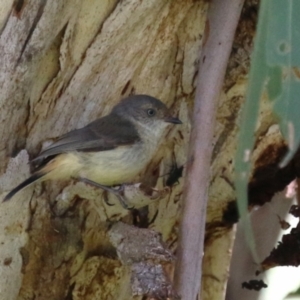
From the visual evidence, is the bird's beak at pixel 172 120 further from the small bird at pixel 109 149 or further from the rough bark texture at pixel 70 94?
the rough bark texture at pixel 70 94

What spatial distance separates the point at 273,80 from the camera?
122 cm

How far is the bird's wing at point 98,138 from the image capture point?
233cm

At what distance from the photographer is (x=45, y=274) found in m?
2.33

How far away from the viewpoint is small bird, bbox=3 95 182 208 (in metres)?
2.36

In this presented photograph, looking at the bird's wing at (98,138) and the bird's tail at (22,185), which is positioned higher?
the bird's wing at (98,138)

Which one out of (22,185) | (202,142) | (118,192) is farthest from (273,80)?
(22,185)

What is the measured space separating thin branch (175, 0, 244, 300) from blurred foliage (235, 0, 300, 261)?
0.77m

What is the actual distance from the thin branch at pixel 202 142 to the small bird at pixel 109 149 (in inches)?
14.2

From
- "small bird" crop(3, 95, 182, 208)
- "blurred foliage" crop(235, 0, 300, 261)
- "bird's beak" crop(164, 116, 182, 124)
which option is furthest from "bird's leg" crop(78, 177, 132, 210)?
"blurred foliage" crop(235, 0, 300, 261)

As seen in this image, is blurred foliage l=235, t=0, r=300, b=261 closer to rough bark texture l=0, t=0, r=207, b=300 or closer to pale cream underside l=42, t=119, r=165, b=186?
rough bark texture l=0, t=0, r=207, b=300

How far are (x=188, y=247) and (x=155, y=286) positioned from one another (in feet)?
0.67

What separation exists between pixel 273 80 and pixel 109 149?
1414 mm

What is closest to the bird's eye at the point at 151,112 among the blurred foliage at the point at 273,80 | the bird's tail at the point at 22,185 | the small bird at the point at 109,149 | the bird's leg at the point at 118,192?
the small bird at the point at 109,149

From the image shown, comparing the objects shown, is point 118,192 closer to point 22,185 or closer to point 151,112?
point 22,185
